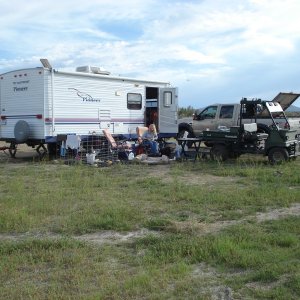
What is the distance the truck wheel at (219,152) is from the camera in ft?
46.5

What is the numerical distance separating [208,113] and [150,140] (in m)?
3.51

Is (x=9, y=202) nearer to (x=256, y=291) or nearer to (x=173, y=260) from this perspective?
(x=173, y=260)

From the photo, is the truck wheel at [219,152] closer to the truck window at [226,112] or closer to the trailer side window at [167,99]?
the truck window at [226,112]

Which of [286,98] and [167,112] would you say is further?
[286,98]

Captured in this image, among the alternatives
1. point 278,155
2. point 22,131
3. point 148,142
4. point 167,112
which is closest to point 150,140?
point 148,142

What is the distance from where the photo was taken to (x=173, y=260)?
509cm

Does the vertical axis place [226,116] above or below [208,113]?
below

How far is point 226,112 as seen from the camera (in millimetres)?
18266

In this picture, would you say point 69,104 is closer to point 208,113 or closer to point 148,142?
point 148,142

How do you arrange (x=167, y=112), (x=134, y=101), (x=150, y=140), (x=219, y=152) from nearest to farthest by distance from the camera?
(x=219, y=152) → (x=150, y=140) → (x=134, y=101) → (x=167, y=112)

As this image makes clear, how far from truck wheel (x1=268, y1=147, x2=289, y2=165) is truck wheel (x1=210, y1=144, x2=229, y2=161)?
4.38ft

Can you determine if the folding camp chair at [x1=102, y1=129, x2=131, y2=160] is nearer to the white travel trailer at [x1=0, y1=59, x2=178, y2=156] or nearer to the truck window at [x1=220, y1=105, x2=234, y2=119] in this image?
the white travel trailer at [x1=0, y1=59, x2=178, y2=156]

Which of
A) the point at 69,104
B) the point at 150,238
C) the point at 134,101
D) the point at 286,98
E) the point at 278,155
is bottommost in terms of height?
the point at 150,238

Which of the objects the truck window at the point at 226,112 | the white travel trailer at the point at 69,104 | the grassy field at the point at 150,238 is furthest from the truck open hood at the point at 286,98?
the grassy field at the point at 150,238
